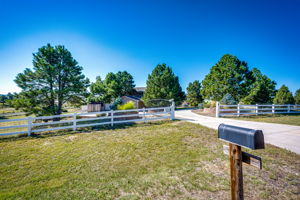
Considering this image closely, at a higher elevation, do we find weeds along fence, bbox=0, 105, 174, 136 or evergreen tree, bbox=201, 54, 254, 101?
evergreen tree, bbox=201, 54, 254, 101

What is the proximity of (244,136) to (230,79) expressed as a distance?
19194mm

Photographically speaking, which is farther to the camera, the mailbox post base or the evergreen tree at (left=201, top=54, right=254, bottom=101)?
the evergreen tree at (left=201, top=54, right=254, bottom=101)

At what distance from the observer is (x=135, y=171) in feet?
10.3

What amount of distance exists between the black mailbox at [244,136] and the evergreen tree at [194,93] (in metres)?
30.9

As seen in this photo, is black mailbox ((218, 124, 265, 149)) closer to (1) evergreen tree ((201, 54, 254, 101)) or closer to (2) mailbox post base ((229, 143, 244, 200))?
(2) mailbox post base ((229, 143, 244, 200))

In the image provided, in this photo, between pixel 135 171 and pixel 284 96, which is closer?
pixel 135 171

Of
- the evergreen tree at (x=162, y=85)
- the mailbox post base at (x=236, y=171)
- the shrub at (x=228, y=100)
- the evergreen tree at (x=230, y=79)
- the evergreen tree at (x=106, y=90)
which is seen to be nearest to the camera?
the mailbox post base at (x=236, y=171)

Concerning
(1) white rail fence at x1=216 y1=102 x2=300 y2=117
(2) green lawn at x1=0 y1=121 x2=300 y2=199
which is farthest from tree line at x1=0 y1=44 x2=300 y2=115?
(2) green lawn at x1=0 y1=121 x2=300 y2=199

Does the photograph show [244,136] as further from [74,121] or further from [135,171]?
[74,121]

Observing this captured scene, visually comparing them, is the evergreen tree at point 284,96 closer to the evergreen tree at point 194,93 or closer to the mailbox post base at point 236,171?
the evergreen tree at point 194,93

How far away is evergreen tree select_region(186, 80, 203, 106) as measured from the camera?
1216 inches

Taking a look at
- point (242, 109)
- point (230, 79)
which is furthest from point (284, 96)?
point (242, 109)

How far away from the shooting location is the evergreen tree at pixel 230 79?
56.3 ft

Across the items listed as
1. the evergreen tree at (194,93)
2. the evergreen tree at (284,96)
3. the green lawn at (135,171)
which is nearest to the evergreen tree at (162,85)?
the evergreen tree at (194,93)
